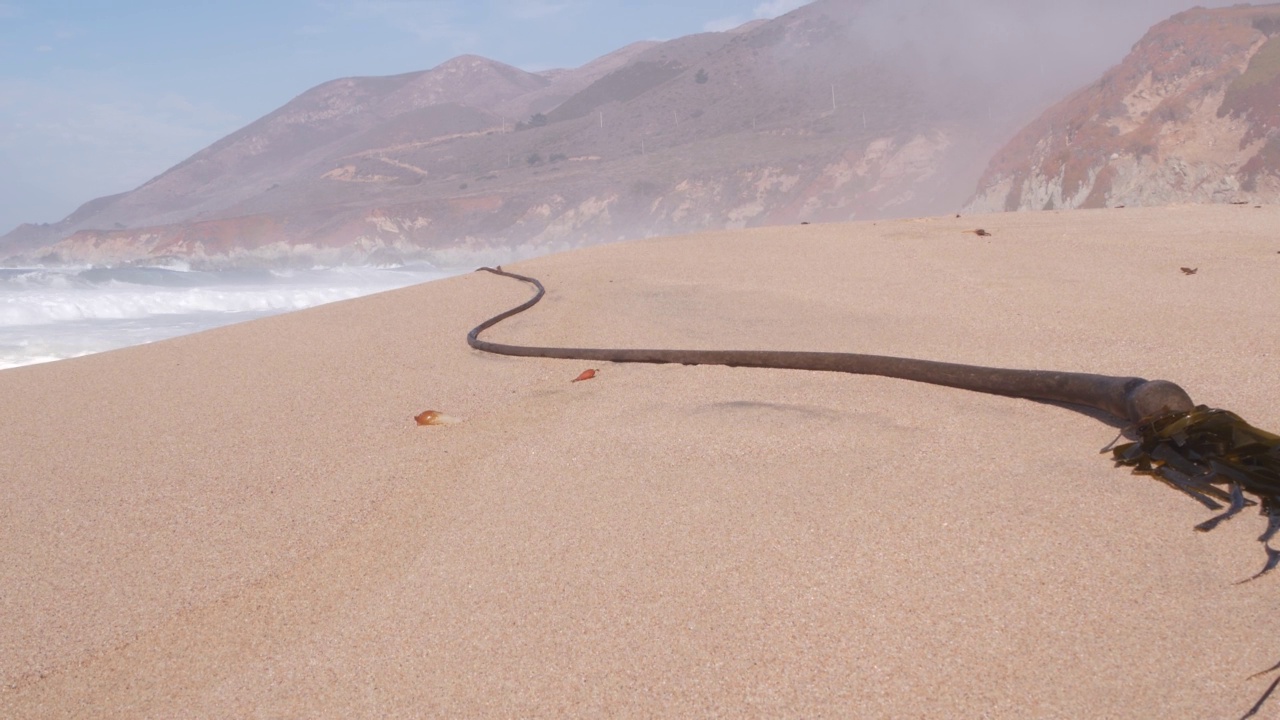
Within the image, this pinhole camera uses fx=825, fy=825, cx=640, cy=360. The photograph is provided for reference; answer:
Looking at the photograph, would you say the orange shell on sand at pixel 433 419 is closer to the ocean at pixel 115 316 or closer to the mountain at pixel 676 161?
the ocean at pixel 115 316

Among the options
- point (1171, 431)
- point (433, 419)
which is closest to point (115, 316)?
point (433, 419)

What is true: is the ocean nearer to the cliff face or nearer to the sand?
the sand

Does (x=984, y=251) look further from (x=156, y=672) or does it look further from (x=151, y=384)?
(x=156, y=672)

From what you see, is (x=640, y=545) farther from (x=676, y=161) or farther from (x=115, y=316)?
(x=676, y=161)

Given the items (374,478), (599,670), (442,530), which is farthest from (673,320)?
(599,670)

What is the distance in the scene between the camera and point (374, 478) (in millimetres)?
1677

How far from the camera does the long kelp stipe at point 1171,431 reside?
1263mm

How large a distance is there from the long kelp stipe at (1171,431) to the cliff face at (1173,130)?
15.1 meters

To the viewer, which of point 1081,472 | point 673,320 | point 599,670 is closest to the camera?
point 599,670

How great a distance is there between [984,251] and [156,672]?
158 inches

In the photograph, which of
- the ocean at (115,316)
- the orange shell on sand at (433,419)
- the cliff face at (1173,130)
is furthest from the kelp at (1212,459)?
the cliff face at (1173,130)

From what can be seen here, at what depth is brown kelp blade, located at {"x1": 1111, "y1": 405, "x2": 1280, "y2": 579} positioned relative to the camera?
126cm

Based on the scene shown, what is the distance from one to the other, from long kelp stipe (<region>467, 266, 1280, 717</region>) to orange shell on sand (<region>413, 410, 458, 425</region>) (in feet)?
3.41

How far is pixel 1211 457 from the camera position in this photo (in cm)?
Answer: 136
